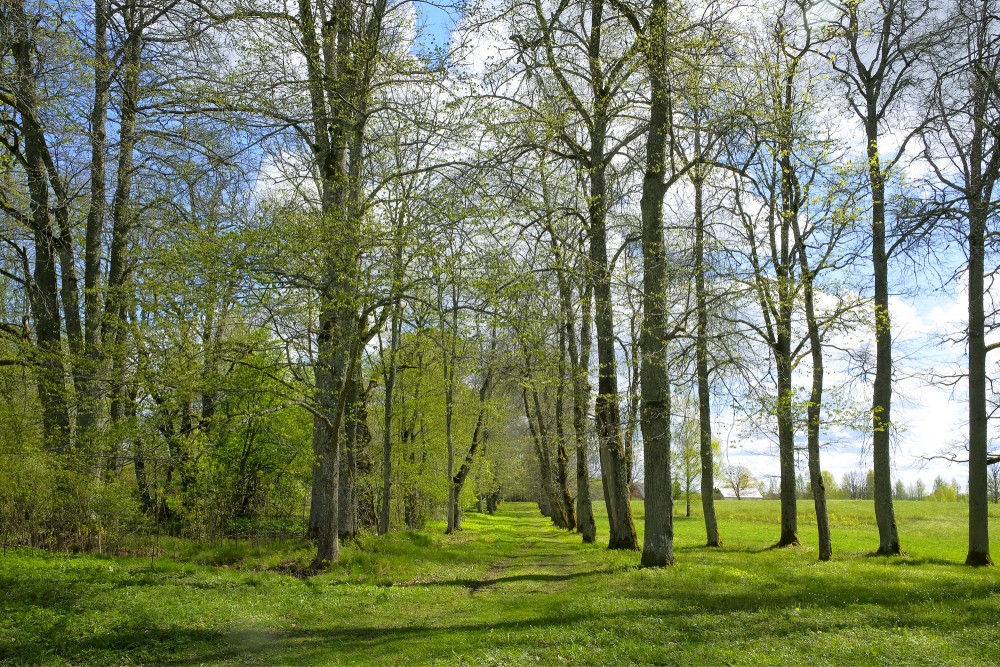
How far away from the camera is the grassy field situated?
6145 millimetres

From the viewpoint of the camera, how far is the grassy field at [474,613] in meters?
6.14

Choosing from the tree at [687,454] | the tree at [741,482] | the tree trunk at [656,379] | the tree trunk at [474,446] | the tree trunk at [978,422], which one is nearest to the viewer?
the tree trunk at [656,379]

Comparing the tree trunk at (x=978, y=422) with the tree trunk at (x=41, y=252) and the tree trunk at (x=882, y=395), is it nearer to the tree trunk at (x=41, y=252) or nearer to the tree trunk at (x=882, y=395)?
the tree trunk at (x=882, y=395)

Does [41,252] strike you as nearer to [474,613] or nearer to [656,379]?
[474,613]

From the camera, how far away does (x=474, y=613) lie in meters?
8.65

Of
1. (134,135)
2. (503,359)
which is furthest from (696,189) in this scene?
(134,135)

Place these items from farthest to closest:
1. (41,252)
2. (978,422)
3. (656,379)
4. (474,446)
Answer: (474,446) → (978,422) → (41,252) → (656,379)

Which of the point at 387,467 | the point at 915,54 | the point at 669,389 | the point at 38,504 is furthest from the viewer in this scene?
the point at 387,467

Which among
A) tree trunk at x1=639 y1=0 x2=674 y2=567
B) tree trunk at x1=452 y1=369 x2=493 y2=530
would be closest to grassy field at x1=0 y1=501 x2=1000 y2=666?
tree trunk at x1=639 y1=0 x2=674 y2=567

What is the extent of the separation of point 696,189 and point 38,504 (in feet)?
56.9

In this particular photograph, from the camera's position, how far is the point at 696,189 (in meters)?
18.6

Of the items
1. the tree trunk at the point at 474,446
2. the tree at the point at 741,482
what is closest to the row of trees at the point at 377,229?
the tree trunk at the point at 474,446

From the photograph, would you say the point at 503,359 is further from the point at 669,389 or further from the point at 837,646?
the point at 837,646

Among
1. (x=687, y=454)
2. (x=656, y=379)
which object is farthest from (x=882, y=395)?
(x=656, y=379)
